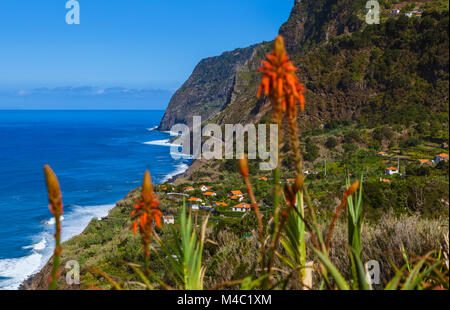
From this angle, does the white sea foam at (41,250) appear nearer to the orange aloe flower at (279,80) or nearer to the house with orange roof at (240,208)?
the house with orange roof at (240,208)

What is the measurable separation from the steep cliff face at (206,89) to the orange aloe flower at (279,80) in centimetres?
13367

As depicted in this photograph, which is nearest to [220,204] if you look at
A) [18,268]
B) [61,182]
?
[18,268]

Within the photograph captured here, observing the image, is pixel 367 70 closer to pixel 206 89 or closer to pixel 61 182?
pixel 61 182

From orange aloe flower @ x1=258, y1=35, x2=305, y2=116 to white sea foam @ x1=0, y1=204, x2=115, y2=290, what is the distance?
20.6 meters

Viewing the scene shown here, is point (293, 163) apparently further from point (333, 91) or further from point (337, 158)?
point (333, 91)

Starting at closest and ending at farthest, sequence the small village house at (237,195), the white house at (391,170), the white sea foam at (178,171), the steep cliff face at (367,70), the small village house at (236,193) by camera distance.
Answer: the white house at (391,170) → the small village house at (237,195) → the small village house at (236,193) → the steep cliff face at (367,70) → the white sea foam at (178,171)

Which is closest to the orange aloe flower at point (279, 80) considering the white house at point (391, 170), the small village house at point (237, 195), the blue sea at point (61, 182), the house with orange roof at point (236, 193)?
the blue sea at point (61, 182)

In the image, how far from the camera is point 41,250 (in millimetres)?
26656

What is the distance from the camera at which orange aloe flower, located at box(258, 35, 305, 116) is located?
127 cm

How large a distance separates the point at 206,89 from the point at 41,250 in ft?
456

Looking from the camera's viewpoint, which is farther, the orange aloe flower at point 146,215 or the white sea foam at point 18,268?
the white sea foam at point 18,268

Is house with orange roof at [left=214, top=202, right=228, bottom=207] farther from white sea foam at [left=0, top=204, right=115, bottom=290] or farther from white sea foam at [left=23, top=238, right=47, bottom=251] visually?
white sea foam at [left=23, top=238, right=47, bottom=251]

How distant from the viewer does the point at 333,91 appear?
50094 millimetres

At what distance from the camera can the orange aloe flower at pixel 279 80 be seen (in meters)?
1.27
